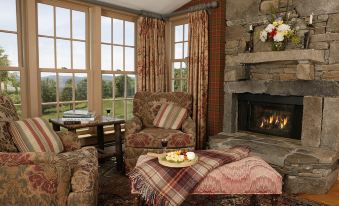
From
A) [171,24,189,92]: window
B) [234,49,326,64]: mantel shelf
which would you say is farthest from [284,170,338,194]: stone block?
[171,24,189,92]: window

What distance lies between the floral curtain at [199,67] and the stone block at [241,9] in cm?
37

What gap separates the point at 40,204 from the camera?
4.66 feet

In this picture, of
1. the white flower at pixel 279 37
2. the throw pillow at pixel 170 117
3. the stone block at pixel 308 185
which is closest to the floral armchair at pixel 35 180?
the throw pillow at pixel 170 117

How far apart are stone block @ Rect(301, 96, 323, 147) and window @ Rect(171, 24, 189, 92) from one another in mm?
2122

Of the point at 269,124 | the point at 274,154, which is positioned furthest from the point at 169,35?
the point at 274,154

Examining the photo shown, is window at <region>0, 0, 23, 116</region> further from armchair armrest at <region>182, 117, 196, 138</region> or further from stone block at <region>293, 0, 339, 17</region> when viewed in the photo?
stone block at <region>293, 0, 339, 17</region>

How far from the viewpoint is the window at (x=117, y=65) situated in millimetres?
4266

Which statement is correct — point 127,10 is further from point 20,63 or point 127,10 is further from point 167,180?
point 167,180

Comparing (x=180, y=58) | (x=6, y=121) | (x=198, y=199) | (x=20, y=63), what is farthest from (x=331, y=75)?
(x=20, y=63)

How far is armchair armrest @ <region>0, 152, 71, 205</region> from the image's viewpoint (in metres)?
1.38

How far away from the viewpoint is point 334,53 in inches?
121

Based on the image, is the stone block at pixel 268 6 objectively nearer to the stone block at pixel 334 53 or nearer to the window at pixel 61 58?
the stone block at pixel 334 53

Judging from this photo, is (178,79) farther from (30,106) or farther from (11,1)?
(11,1)

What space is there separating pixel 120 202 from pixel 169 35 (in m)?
3.32
